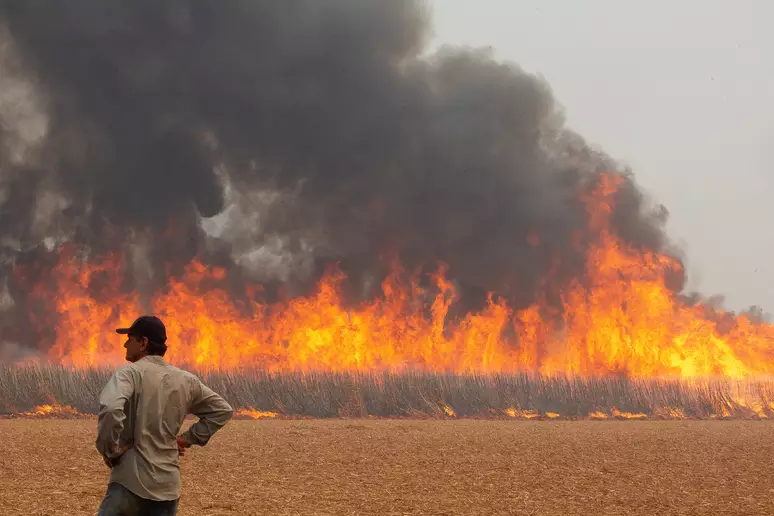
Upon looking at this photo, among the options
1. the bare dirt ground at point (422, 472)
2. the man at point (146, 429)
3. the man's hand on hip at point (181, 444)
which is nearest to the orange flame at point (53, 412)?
the bare dirt ground at point (422, 472)

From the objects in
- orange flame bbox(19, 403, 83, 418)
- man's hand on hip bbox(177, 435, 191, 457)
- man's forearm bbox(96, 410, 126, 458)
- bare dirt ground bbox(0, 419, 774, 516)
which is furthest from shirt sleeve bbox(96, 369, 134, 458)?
orange flame bbox(19, 403, 83, 418)

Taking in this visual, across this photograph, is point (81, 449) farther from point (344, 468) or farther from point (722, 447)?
point (722, 447)

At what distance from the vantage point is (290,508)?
11344 millimetres

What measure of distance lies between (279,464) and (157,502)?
989 centimetres

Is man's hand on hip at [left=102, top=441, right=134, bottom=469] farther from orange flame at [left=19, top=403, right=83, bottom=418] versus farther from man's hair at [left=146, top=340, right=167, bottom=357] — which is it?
orange flame at [left=19, top=403, right=83, bottom=418]

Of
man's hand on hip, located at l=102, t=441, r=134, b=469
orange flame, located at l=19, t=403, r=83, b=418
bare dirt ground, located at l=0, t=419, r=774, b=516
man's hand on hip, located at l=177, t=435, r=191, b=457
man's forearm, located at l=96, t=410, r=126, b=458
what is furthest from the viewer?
orange flame, located at l=19, t=403, r=83, b=418

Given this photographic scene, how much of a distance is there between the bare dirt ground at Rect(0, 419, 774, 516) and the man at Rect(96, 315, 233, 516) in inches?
251

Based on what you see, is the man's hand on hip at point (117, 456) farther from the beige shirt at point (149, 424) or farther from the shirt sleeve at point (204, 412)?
the shirt sleeve at point (204, 412)

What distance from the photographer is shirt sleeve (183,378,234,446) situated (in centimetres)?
513

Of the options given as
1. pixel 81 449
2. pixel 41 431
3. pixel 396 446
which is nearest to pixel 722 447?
pixel 396 446

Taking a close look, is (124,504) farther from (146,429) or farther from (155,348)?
(155,348)

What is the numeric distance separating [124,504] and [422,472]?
379 inches

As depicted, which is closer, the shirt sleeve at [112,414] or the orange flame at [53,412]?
the shirt sleeve at [112,414]

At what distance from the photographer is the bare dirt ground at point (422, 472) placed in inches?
459
